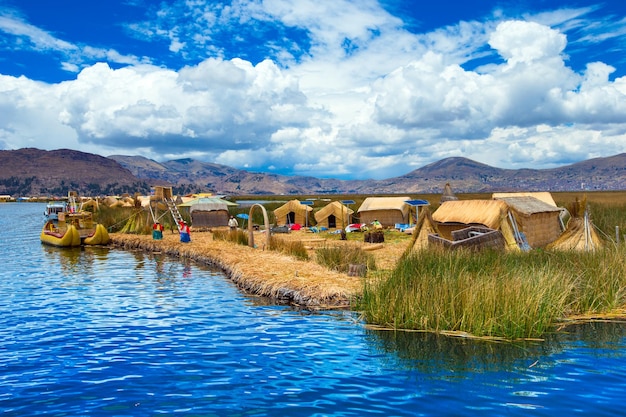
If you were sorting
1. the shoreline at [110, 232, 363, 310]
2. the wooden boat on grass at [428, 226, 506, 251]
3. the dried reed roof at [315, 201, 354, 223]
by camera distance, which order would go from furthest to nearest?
1. the dried reed roof at [315, 201, 354, 223]
2. the wooden boat on grass at [428, 226, 506, 251]
3. the shoreline at [110, 232, 363, 310]

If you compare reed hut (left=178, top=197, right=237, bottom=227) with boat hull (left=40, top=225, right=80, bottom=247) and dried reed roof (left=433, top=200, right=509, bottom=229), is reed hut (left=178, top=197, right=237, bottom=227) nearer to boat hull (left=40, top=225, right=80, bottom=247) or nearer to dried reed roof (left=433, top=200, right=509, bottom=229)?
boat hull (left=40, top=225, right=80, bottom=247)

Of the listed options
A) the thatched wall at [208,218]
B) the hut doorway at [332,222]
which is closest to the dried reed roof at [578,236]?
the hut doorway at [332,222]

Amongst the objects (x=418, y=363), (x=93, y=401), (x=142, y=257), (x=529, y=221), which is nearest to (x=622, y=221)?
(x=529, y=221)

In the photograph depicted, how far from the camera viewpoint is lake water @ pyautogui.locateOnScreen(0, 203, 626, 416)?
269 inches

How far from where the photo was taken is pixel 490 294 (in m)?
9.52

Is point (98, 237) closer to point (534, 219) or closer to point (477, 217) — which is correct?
point (477, 217)

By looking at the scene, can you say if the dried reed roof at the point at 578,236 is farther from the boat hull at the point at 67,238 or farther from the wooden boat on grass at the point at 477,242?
the boat hull at the point at 67,238

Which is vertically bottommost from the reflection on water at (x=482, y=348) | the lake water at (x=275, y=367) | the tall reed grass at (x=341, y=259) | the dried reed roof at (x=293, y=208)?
the lake water at (x=275, y=367)

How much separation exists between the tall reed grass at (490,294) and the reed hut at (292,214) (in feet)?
90.2

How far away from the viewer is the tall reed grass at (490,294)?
9477mm

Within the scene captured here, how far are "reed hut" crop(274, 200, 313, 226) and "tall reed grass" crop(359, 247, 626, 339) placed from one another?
27.5 m

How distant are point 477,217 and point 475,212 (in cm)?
48

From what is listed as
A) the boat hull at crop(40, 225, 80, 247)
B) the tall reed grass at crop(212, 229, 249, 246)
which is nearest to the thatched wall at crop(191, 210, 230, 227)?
the tall reed grass at crop(212, 229, 249, 246)

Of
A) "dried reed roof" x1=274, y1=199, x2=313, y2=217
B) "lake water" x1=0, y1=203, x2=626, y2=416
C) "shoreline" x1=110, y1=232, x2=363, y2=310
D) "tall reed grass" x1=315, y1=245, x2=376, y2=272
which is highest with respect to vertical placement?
"dried reed roof" x1=274, y1=199, x2=313, y2=217
